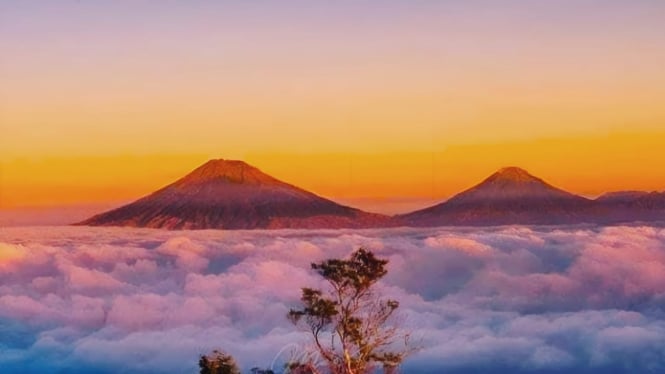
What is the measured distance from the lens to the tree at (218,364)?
42.9 m

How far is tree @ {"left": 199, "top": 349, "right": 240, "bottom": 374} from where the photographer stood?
42.9 metres

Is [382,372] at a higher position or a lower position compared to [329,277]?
lower

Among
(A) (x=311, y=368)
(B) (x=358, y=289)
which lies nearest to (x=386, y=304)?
(B) (x=358, y=289)

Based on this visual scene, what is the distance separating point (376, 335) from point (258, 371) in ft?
16.0

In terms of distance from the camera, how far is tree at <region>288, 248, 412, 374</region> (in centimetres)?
4281

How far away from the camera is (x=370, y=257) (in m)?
44.3

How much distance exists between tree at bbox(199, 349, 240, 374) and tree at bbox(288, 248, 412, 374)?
2.22 metres

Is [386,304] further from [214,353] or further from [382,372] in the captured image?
[214,353]

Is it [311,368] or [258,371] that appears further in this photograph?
[258,371]

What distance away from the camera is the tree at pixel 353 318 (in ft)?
140

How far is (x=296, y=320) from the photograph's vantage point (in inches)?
1711

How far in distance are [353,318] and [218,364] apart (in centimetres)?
496

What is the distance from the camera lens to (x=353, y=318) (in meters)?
43.5

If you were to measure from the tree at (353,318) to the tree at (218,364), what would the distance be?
2218mm
